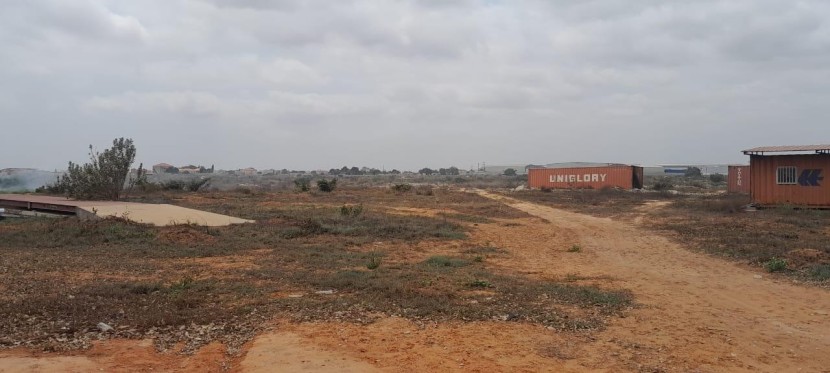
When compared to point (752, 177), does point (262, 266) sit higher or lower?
lower

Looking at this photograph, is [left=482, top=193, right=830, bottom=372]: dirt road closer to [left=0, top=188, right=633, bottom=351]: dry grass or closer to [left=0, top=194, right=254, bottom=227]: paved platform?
[left=0, top=188, right=633, bottom=351]: dry grass

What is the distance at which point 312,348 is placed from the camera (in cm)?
562

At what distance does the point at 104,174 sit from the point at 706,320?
23989 mm

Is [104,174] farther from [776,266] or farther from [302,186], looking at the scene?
[776,266]

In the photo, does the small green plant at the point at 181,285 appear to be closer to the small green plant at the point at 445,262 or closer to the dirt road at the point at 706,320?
the small green plant at the point at 445,262

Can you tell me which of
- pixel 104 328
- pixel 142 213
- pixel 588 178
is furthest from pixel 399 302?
pixel 588 178

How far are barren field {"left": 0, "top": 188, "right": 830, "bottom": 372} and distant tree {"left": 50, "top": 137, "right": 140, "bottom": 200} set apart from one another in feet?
30.1

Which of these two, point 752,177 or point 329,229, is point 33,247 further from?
point 752,177

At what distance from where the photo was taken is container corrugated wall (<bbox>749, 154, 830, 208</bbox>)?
21844mm

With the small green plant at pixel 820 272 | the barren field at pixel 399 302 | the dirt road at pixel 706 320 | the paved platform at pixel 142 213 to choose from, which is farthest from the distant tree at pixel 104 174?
the small green plant at pixel 820 272

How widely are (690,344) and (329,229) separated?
11598 mm

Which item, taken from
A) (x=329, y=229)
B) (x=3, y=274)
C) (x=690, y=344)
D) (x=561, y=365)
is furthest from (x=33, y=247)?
(x=690, y=344)

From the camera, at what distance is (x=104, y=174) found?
24000 mm

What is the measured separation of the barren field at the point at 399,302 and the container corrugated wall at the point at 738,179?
83.4ft
